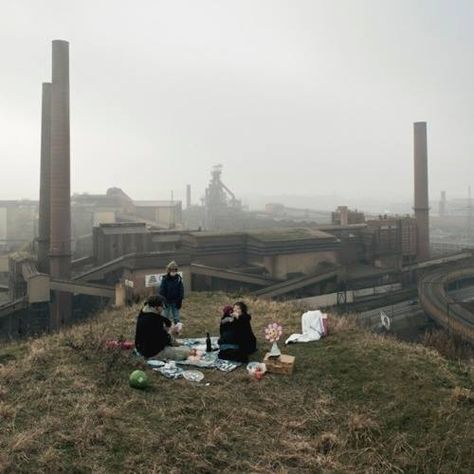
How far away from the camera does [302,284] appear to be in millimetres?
28844

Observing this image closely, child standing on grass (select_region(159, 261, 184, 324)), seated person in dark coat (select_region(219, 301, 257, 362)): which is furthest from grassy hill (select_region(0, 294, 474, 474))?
child standing on grass (select_region(159, 261, 184, 324))

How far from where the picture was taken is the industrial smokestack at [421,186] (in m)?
39.3

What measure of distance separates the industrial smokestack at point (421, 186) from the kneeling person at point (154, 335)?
122 ft

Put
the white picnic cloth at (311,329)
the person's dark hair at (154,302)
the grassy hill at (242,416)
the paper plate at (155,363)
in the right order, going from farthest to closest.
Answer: the white picnic cloth at (311,329) < the person's dark hair at (154,302) < the paper plate at (155,363) < the grassy hill at (242,416)

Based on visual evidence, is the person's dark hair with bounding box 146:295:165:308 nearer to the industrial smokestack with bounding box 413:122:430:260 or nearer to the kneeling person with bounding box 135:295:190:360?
the kneeling person with bounding box 135:295:190:360

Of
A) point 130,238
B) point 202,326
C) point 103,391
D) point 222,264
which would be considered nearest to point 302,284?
point 222,264

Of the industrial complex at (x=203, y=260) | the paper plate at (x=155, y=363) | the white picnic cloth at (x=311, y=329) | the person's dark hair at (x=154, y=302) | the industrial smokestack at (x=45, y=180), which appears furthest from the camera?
the industrial smokestack at (x=45, y=180)

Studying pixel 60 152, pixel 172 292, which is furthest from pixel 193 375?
pixel 60 152

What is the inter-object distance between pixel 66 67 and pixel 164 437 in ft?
78.1

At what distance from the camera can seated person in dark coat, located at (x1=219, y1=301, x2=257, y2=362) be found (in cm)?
695

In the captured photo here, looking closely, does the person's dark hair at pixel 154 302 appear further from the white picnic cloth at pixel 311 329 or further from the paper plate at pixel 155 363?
the white picnic cloth at pixel 311 329

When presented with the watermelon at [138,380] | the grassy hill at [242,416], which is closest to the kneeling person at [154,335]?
the grassy hill at [242,416]

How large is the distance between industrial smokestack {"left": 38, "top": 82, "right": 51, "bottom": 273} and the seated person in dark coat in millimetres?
22392

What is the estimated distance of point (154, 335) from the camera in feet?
22.8
